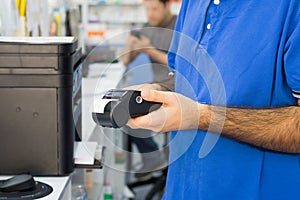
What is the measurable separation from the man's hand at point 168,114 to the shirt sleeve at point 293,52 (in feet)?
0.69

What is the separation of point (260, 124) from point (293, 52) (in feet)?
0.56

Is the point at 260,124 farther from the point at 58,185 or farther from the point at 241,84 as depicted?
the point at 58,185

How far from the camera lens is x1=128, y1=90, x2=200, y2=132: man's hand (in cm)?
108

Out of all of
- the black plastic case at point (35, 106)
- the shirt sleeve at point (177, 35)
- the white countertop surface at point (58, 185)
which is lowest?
the white countertop surface at point (58, 185)

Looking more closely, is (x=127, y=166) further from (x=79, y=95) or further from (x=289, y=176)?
(x=289, y=176)

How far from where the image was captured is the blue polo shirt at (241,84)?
3.88 feet

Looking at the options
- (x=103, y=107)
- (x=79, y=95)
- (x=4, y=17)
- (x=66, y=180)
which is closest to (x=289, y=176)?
(x=103, y=107)

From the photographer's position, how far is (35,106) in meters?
1.49

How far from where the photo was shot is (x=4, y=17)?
209 centimetres

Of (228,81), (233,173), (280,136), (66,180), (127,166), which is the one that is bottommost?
(127,166)

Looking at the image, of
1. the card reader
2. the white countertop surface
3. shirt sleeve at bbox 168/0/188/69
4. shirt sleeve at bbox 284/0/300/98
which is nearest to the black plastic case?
the white countertop surface

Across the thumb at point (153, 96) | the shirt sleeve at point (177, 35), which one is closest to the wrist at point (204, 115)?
the thumb at point (153, 96)

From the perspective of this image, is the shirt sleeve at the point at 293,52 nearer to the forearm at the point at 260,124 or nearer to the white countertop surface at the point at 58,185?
the forearm at the point at 260,124

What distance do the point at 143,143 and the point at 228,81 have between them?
2440 mm
